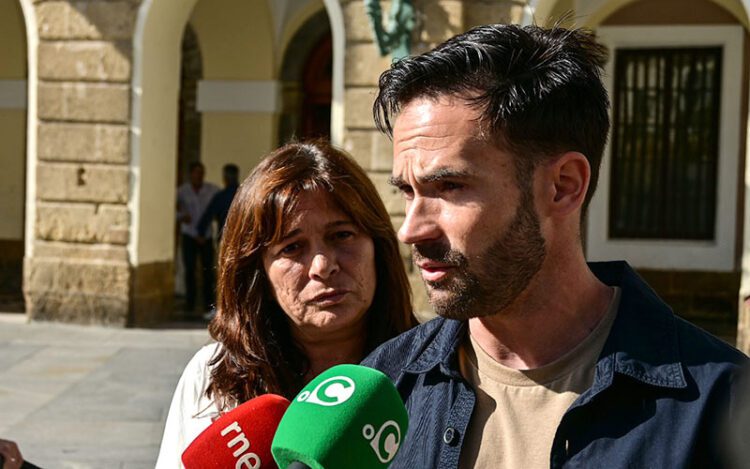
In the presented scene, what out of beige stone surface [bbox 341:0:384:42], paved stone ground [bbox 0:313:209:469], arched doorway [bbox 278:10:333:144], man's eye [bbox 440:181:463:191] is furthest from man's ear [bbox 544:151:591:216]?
arched doorway [bbox 278:10:333:144]

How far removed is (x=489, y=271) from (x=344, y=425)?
322 millimetres

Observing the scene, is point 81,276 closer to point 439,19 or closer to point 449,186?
point 439,19

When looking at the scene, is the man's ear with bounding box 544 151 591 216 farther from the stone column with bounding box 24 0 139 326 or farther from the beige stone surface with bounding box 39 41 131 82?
the beige stone surface with bounding box 39 41 131 82

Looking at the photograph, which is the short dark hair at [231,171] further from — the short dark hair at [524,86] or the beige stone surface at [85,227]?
the short dark hair at [524,86]

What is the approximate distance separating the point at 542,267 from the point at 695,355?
27 centimetres

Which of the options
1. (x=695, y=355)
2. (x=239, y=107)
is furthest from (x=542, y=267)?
(x=239, y=107)

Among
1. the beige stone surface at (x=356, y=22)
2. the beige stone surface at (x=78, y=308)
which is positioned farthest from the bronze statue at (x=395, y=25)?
the beige stone surface at (x=78, y=308)

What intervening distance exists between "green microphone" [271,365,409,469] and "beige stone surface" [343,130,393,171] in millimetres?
8883

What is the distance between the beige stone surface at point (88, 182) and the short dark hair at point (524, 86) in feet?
31.8

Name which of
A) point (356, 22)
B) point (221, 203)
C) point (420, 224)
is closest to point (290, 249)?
point (420, 224)

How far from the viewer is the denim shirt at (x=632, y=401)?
174cm

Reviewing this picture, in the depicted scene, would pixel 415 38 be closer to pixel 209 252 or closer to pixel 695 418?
pixel 209 252

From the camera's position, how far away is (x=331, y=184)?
9.45ft

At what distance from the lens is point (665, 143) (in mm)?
12844
